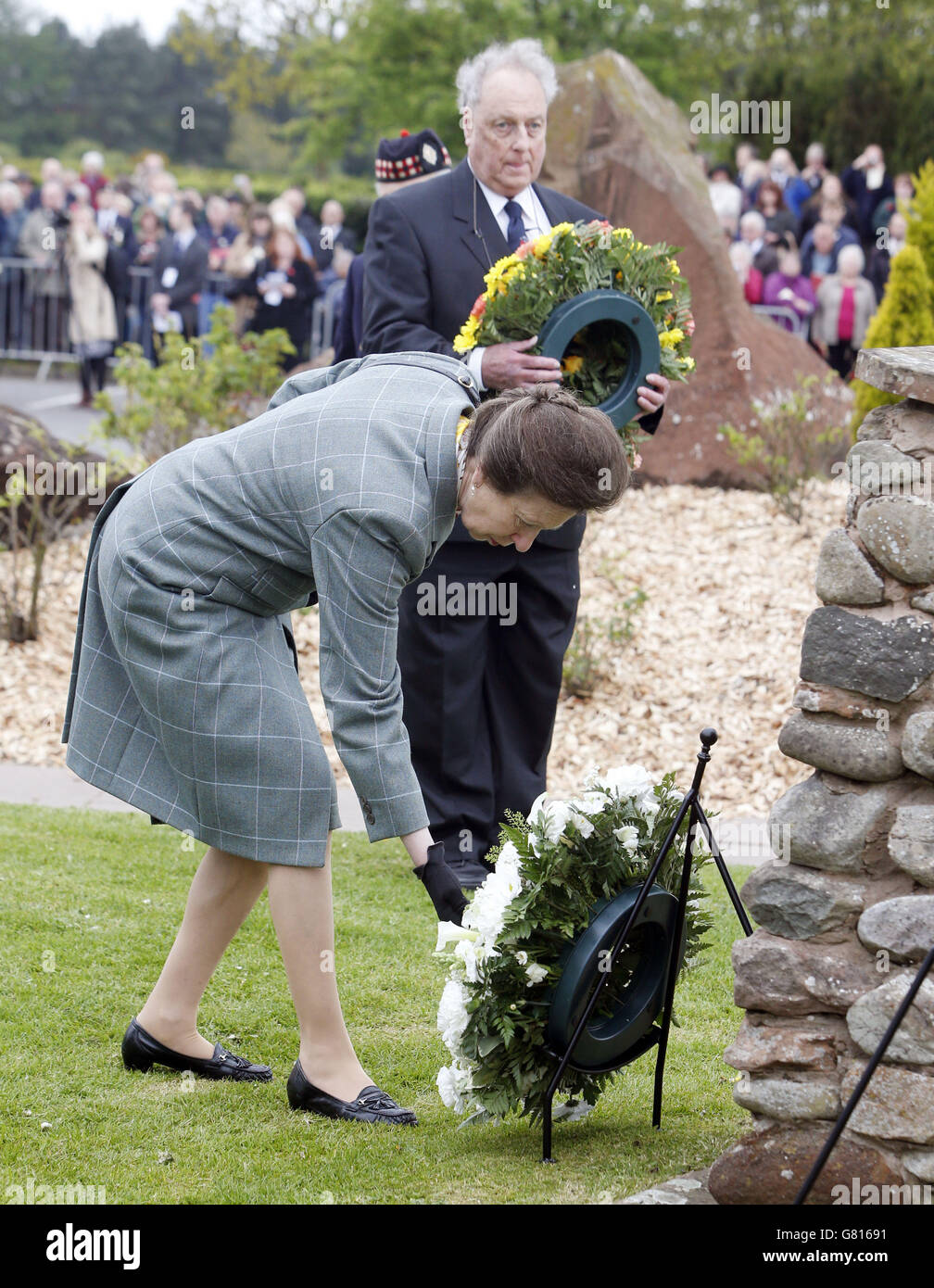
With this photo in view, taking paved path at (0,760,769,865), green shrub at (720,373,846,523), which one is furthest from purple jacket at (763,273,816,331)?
paved path at (0,760,769,865)

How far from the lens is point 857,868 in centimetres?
272

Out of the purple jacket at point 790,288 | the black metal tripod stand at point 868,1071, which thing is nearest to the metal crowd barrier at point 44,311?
the purple jacket at point 790,288

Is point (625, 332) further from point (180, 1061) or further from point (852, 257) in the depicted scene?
point (852, 257)

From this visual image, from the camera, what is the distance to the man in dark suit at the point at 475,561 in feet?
15.7

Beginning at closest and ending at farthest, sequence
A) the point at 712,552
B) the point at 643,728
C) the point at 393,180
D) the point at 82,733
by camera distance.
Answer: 1. the point at 82,733
2. the point at 393,180
3. the point at 643,728
4. the point at 712,552

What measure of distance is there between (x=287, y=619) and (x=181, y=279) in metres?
11.9

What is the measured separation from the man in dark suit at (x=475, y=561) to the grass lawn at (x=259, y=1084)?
0.46m

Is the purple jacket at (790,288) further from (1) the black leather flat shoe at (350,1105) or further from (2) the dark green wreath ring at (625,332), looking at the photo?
(1) the black leather flat shoe at (350,1105)

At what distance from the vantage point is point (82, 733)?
330cm

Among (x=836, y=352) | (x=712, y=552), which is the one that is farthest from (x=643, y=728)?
(x=836, y=352)
